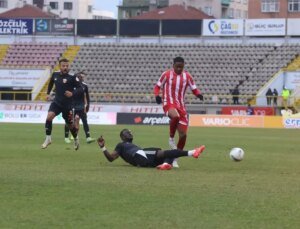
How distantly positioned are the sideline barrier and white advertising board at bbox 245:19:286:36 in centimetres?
1964

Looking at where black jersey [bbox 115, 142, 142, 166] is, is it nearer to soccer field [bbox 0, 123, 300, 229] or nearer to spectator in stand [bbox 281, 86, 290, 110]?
soccer field [bbox 0, 123, 300, 229]

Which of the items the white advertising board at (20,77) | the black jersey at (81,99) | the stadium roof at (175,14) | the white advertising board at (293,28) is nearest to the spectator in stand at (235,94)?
the white advertising board at (293,28)

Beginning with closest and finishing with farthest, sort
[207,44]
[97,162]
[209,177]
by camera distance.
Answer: [209,177], [97,162], [207,44]

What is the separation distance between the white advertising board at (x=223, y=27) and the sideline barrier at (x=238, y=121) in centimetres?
1967

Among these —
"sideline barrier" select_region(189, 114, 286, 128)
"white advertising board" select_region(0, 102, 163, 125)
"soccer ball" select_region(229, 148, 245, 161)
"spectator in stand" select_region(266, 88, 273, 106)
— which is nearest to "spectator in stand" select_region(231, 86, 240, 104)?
"spectator in stand" select_region(266, 88, 273, 106)

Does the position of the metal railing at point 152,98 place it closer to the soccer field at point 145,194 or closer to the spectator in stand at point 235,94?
the spectator in stand at point 235,94

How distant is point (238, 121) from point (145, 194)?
34806 mm

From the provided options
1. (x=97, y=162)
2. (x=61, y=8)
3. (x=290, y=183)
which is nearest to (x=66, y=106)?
(x=97, y=162)

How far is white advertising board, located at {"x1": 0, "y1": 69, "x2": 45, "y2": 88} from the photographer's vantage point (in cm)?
6134

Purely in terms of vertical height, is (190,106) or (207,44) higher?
(207,44)

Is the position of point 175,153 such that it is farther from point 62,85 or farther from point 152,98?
point 152,98

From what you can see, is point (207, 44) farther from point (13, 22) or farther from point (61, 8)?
point (61, 8)

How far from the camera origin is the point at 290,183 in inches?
476

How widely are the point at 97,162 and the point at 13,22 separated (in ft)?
177
